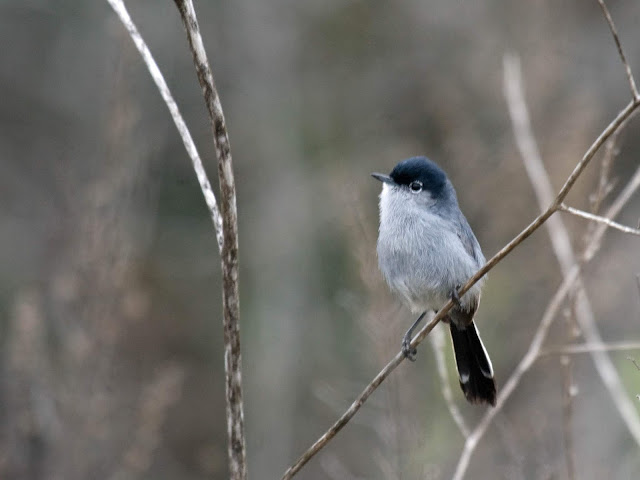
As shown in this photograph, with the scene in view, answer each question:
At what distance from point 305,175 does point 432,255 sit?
5412 mm

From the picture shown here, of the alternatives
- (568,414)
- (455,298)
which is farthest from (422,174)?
(568,414)

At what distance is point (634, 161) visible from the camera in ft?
30.3

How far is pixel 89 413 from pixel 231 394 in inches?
104

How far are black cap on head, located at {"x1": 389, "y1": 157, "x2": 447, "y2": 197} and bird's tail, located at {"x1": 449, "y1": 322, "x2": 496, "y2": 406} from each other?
660 millimetres

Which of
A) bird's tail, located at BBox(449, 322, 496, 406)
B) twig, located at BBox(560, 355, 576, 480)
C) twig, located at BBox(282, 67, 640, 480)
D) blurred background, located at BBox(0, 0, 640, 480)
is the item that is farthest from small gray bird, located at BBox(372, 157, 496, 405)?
blurred background, located at BBox(0, 0, 640, 480)

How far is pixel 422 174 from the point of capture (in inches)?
161

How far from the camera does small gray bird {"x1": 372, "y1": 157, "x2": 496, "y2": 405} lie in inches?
155

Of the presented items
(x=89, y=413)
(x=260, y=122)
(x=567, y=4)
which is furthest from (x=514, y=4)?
(x=89, y=413)

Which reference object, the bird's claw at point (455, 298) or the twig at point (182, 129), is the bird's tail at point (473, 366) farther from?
the twig at point (182, 129)

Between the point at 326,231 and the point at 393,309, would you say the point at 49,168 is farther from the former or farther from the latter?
the point at 393,309

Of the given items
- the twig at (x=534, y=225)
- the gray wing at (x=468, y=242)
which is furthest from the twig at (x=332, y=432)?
the gray wing at (x=468, y=242)

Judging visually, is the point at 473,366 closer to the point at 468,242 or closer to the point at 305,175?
the point at 468,242

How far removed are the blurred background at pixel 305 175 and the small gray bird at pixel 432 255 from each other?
203 centimetres

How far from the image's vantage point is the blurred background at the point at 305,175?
6.88 metres
